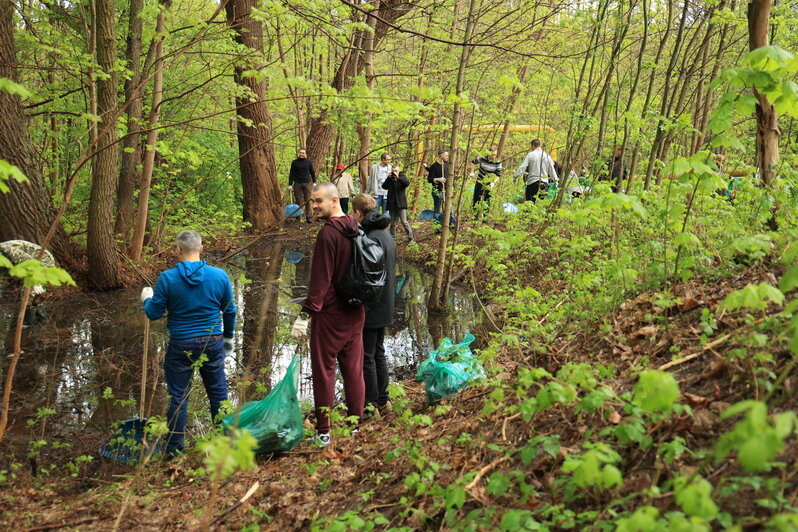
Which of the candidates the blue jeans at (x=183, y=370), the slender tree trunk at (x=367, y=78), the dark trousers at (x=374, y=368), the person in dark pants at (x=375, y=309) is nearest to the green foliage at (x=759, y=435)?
the person in dark pants at (x=375, y=309)

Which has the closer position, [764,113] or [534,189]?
[764,113]

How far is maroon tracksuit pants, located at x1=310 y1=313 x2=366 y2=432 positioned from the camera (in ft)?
15.3

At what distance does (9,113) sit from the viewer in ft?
28.8

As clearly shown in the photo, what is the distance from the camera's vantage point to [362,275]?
4559 mm

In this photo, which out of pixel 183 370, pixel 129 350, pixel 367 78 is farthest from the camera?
pixel 367 78

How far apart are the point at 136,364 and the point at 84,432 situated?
1603 millimetres

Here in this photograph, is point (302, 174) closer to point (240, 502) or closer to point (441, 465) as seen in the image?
point (240, 502)

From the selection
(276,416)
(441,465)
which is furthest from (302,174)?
(441,465)

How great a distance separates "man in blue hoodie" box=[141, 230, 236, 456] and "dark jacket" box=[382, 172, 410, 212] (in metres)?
8.47

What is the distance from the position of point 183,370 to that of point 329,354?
117cm

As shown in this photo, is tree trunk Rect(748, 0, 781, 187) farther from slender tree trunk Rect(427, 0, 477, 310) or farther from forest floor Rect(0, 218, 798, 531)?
slender tree trunk Rect(427, 0, 477, 310)

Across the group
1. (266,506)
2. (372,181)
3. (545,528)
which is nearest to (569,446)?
(545,528)

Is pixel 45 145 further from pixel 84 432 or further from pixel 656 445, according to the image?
pixel 656 445

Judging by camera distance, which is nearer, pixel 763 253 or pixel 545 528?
pixel 545 528
